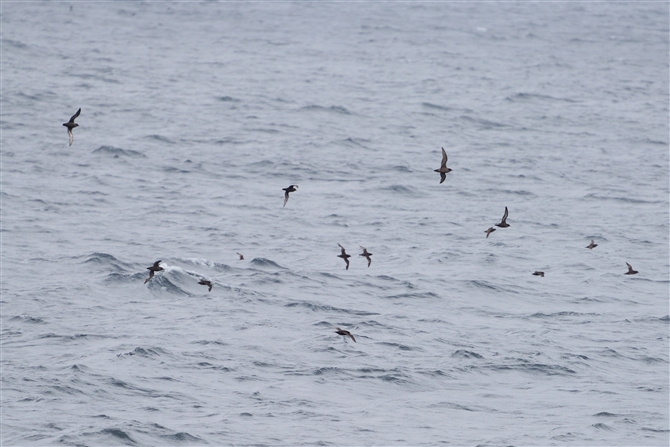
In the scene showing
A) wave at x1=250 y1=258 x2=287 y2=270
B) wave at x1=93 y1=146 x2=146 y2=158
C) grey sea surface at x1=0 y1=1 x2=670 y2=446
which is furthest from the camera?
wave at x1=93 y1=146 x2=146 y2=158

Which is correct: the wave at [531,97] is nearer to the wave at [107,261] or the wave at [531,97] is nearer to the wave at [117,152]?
the wave at [117,152]

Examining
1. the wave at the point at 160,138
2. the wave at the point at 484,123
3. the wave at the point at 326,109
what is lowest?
the wave at the point at 160,138

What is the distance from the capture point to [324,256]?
129ft

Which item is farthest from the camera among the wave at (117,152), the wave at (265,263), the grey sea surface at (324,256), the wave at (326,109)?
the wave at (326,109)

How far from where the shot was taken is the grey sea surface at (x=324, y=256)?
2756 centimetres

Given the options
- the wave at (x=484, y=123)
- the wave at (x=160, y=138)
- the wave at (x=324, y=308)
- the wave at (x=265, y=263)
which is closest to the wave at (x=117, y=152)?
the wave at (x=160, y=138)

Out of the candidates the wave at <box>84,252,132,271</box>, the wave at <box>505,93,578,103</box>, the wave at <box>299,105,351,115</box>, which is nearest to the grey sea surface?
the wave at <box>84,252,132,271</box>

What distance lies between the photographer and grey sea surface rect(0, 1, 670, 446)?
27562 millimetres

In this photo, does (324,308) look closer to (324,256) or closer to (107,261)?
(324,256)

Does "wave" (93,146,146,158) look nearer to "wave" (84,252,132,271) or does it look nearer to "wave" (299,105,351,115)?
"wave" (84,252,132,271)

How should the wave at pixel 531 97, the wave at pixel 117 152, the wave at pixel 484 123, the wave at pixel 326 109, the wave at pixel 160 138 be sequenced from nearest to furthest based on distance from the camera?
the wave at pixel 117 152 → the wave at pixel 160 138 → the wave at pixel 484 123 → the wave at pixel 326 109 → the wave at pixel 531 97

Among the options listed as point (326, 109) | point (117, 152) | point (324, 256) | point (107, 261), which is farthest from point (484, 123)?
point (107, 261)

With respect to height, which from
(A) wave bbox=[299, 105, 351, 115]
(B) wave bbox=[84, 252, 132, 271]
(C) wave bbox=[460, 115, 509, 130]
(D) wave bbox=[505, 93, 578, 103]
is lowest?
(B) wave bbox=[84, 252, 132, 271]

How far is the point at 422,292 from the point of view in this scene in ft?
119
